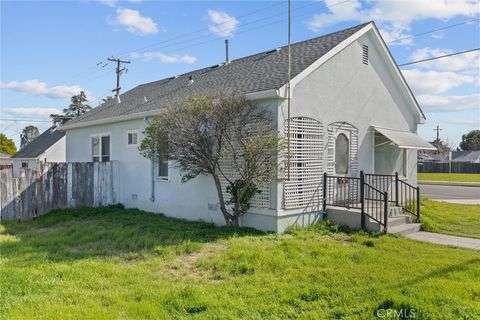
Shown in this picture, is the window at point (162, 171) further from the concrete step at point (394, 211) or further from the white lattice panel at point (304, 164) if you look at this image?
the concrete step at point (394, 211)

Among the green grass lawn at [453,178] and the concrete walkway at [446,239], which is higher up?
the green grass lawn at [453,178]

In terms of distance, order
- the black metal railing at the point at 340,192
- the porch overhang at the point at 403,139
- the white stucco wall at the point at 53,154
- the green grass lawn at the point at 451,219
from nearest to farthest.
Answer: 1. the green grass lawn at the point at 451,219
2. the black metal railing at the point at 340,192
3. the porch overhang at the point at 403,139
4. the white stucco wall at the point at 53,154

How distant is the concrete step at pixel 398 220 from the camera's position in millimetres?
9188

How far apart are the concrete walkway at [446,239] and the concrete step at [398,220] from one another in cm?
44

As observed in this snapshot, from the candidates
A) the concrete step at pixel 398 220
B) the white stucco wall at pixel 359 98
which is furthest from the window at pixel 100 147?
the concrete step at pixel 398 220

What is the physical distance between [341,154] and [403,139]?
281 cm

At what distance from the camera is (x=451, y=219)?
36.2ft

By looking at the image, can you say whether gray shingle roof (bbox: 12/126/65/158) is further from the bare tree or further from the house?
the bare tree

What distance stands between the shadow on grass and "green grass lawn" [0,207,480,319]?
0.13ft

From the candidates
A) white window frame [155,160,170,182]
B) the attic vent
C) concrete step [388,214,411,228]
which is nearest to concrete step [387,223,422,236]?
concrete step [388,214,411,228]

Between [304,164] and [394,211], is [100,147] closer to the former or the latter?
[304,164]

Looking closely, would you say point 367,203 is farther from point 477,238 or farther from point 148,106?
point 148,106

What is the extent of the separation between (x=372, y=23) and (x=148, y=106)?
310 inches

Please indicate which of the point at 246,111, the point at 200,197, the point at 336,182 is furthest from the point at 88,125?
the point at 336,182
